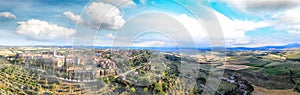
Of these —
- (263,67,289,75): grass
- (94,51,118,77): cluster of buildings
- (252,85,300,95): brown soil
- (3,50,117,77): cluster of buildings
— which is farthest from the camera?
(263,67,289,75): grass

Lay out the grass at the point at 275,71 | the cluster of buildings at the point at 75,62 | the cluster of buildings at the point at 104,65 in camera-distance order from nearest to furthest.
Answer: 1. the cluster of buildings at the point at 75,62
2. the cluster of buildings at the point at 104,65
3. the grass at the point at 275,71

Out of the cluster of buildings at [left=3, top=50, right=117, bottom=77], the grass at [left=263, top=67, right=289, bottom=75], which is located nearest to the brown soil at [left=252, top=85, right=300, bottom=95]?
the grass at [left=263, top=67, right=289, bottom=75]

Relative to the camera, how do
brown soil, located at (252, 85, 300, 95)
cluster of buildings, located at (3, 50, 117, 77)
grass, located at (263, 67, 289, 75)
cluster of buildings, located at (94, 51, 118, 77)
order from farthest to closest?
1. grass, located at (263, 67, 289, 75)
2. brown soil, located at (252, 85, 300, 95)
3. cluster of buildings, located at (94, 51, 118, 77)
4. cluster of buildings, located at (3, 50, 117, 77)

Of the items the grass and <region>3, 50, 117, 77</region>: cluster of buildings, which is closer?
<region>3, 50, 117, 77</region>: cluster of buildings

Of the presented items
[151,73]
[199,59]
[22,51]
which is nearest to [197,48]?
[199,59]

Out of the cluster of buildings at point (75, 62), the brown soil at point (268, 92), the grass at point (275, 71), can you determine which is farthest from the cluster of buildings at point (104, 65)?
the grass at point (275, 71)

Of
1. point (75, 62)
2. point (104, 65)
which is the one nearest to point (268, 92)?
point (104, 65)

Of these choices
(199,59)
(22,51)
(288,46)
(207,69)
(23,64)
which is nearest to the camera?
(199,59)

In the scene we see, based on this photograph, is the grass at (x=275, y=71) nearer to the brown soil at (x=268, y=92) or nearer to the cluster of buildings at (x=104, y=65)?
the brown soil at (x=268, y=92)

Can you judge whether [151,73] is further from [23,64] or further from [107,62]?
[23,64]

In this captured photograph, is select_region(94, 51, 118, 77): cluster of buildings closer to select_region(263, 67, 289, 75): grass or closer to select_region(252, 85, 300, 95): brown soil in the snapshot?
select_region(252, 85, 300, 95): brown soil

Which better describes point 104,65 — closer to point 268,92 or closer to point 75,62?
point 75,62
